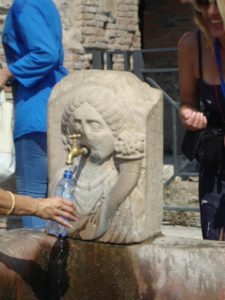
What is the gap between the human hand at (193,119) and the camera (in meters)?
3.55

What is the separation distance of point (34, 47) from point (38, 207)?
148 centimetres

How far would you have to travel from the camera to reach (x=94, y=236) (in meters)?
3.78

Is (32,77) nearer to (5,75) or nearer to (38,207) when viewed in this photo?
(5,75)

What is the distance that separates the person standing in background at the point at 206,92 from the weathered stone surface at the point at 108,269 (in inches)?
5.4

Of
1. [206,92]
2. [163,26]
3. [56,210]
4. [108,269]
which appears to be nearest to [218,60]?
[206,92]

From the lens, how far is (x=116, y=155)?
12.3 feet

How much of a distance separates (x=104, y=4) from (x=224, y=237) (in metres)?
5.23

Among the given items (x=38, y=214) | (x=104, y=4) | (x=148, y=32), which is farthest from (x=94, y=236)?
(x=148, y=32)

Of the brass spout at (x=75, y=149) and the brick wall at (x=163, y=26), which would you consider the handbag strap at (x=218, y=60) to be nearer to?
the brass spout at (x=75, y=149)

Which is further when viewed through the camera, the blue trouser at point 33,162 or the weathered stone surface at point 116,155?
the blue trouser at point 33,162

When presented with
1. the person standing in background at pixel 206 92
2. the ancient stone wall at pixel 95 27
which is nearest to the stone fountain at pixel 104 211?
the person standing in background at pixel 206 92

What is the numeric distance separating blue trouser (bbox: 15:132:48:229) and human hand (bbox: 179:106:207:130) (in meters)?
1.28

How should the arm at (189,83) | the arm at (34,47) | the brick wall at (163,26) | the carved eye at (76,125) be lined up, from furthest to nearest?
the brick wall at (163,26), the arm at (34,47), the carved eye at (76,125), the arm at (189,83)

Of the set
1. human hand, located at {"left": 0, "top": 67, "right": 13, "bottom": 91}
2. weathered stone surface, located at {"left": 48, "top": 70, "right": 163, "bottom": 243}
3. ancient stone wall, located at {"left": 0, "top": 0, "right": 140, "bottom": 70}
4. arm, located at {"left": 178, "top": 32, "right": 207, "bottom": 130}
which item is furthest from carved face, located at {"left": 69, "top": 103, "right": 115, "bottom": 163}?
ancient stone wall, located at {"left": 0, "top": 0, "right": 140, "bottom": 70}
